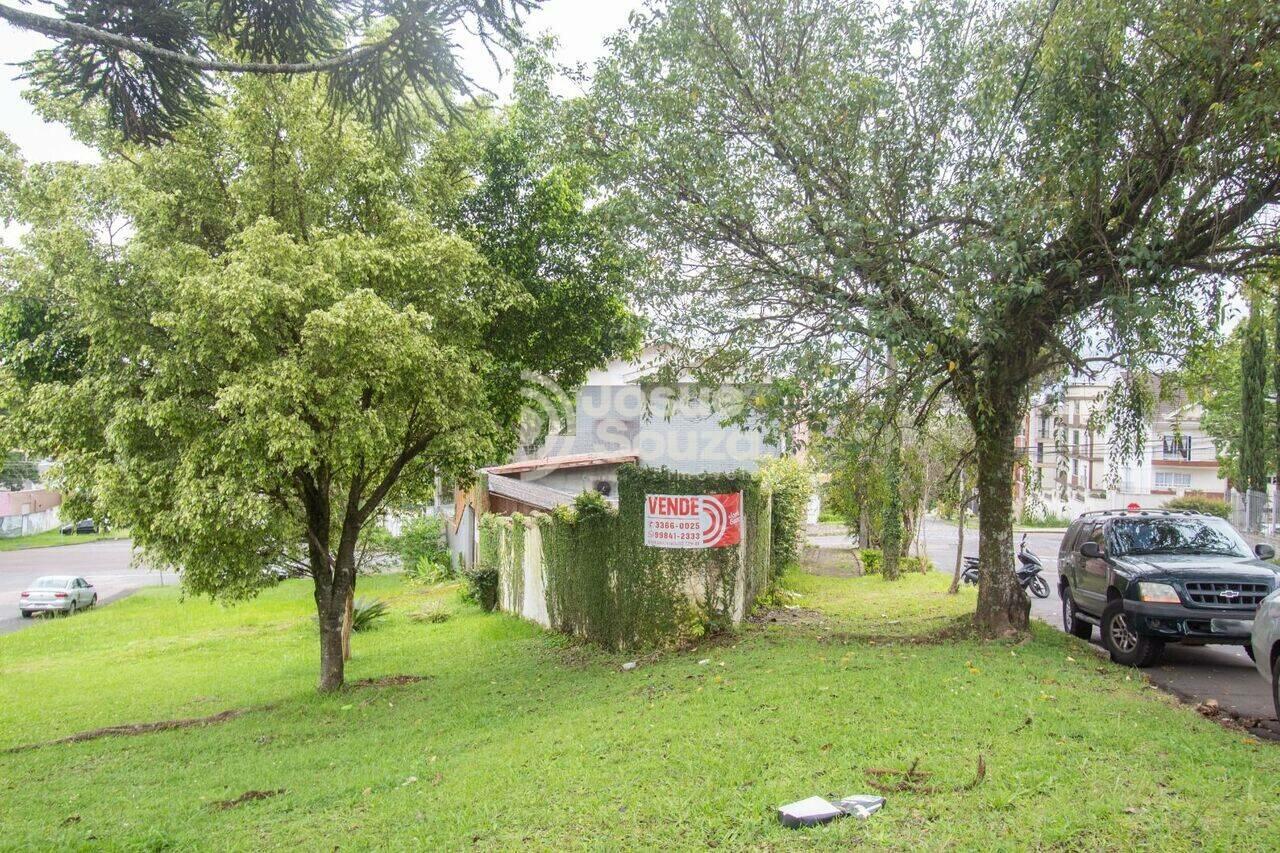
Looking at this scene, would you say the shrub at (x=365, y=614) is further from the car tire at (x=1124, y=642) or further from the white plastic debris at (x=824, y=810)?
the white plastic debris at (x=824, y=810)

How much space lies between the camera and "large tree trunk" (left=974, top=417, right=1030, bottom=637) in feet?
34.7

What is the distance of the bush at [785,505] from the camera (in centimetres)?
1872

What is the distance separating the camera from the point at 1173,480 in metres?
50.7

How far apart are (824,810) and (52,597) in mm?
27313

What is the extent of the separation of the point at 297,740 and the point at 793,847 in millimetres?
7185

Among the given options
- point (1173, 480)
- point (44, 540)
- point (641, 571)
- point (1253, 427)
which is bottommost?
point (44, 540)

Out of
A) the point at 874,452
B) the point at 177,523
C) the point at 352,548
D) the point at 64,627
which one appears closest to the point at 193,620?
the point at 64,627

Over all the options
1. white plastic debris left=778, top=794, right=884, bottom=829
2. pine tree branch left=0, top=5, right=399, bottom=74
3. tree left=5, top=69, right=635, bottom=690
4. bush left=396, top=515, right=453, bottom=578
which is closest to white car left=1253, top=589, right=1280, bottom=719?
white plastic debris left=778, top=794, right=884, bottom=829

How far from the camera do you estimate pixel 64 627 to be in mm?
22625

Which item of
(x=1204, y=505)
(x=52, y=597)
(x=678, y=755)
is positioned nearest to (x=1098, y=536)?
(x=678, y=755)

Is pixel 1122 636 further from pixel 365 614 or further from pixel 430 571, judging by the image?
pixel 430 571

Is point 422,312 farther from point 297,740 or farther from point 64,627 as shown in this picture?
point 64,627

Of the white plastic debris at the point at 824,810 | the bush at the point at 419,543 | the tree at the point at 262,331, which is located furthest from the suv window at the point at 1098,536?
the bush at the point at 419,543

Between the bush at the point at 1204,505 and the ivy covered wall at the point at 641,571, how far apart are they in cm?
3290
